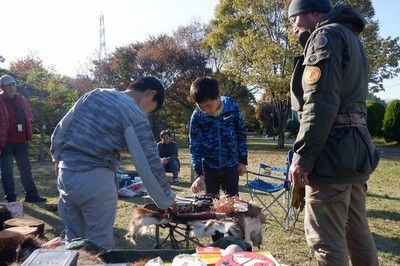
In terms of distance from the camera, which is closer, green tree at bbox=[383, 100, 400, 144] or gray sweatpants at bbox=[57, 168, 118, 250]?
gray sweatpants at bbox=[57, 168, 118, 250]

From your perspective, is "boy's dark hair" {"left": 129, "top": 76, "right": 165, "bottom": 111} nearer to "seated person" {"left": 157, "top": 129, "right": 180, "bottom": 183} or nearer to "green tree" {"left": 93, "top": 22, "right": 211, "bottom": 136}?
"seated person" {"left": 157, "top": 129, "right": 180, "bottom": 183}

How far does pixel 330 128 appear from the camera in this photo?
2.29 m

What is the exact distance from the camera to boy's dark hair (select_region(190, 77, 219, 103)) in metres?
3.48

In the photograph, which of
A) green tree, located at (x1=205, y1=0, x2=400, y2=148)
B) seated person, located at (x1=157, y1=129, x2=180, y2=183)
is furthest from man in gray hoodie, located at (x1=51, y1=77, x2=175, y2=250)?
green tree, located at (x1=205, y1=0, x2=400, y2=148)

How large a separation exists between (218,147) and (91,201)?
1532mm

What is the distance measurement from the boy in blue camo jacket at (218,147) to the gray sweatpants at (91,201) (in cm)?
132

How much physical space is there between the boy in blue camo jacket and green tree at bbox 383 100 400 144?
18.4m

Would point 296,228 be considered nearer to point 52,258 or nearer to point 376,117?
point 52,258

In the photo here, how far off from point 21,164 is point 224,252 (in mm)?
5466

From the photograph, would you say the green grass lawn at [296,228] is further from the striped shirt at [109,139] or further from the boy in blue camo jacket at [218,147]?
the boy in blue camo jacket at [218,147]

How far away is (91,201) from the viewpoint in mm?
2537

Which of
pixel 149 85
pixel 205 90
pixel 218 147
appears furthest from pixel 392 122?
pixel 149 85

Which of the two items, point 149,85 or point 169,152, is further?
point 169,152

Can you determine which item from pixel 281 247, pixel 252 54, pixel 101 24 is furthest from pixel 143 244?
pixel 101 24
